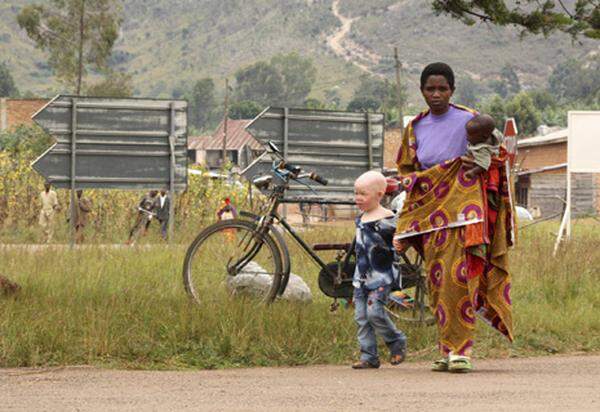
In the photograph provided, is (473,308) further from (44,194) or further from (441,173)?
(44,194)

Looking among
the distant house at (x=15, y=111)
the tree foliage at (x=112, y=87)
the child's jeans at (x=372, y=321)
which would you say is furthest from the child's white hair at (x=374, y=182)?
the distant house at (x=15, y=111)

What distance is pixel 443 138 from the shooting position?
829 centimetres

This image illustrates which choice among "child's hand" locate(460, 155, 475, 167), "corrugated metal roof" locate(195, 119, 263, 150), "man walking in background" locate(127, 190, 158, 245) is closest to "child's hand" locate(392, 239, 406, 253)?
"child's hand" locate(460, 155, 475, 167)

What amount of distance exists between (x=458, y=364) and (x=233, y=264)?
2.18m

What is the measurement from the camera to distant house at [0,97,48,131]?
73.4 meters

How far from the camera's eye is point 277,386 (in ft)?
23.7

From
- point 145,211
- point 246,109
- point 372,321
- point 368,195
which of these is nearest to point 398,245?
point 368,195

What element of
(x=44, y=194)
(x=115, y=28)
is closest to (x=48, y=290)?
(x=44, y=194)

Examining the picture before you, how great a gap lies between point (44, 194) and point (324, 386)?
2070 cm

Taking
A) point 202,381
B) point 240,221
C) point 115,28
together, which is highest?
point 115,28

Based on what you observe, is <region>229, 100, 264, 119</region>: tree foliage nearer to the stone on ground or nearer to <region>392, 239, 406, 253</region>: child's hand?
the stone on ground

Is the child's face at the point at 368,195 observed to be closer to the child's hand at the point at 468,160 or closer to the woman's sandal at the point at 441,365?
the child's hand at the point at 468,160

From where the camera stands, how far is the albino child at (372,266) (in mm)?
8281

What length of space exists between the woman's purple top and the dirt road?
53.7 inches
